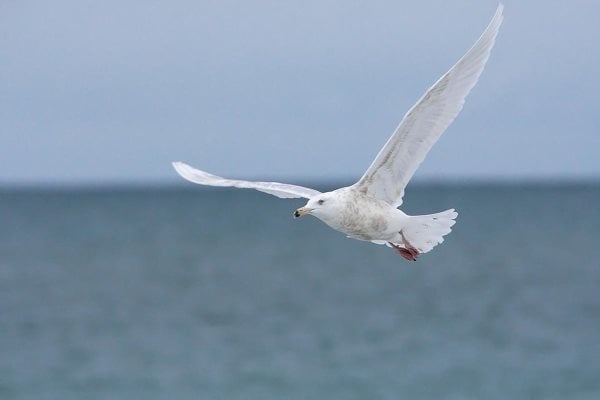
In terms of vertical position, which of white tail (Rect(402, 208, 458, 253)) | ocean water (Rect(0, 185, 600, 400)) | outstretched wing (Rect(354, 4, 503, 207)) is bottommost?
ocean water (Rect(0, 185, 600, 400))

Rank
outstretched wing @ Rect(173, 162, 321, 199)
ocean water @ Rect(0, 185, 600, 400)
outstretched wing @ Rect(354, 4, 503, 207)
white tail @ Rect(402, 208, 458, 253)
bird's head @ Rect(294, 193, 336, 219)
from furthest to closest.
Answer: ocean water @ Rect(0, 185, 600, 400)
outstretched wing @ Rect(173, 162, 321, 199)
white tail @ Rect(402, 208, 458, 253)
bird's head @ Rect(294, 193, 336, 219)
outstretched wing @ Rect(354, 4, 503, 207)

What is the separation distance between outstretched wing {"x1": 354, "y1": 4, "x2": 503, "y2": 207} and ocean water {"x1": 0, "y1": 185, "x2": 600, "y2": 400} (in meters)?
15.1

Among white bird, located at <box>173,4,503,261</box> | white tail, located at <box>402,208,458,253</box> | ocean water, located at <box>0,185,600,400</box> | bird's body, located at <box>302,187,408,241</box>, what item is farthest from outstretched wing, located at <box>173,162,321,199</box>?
ocean water, located at <box>0,185,600,400</box>

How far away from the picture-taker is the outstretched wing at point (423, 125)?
11289 millimetres

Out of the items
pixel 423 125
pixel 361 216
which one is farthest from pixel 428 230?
pixel 423 125

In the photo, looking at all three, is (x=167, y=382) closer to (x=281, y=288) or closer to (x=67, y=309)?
(x=67, y=309)

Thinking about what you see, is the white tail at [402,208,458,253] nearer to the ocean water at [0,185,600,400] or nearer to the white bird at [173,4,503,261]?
the white bird at [173,4,503,261]

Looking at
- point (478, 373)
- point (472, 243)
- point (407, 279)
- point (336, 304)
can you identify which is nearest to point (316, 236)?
point (472, 243)

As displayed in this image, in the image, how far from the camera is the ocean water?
27766 mm

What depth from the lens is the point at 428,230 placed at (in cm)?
1248

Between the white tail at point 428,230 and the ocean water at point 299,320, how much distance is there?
1445 cm

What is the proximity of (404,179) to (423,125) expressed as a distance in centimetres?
63

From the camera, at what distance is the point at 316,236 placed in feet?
270

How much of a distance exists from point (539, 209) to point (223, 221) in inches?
1399
